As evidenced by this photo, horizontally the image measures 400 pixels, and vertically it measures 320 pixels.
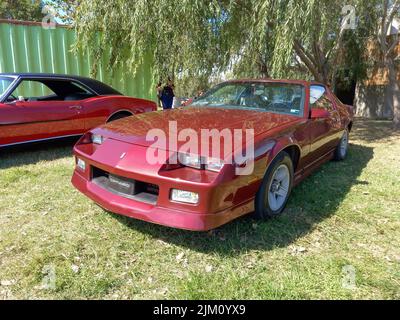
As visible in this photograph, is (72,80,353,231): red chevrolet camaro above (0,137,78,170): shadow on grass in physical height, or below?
above

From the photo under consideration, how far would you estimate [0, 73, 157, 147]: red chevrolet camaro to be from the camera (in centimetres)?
468

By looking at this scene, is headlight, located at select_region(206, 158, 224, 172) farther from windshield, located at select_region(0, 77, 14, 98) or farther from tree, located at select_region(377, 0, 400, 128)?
tree, located at select_region(377, 0, 400, 128)

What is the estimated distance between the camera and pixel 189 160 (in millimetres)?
2484

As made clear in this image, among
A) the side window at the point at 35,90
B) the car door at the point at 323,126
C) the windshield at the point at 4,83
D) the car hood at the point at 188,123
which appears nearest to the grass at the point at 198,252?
the car door at the point at 323,126

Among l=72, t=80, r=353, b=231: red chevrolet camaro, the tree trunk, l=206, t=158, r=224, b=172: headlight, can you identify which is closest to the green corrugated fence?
l=72, t=80, r=353, b=231: red chevrolet camaro

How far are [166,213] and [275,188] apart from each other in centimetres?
121

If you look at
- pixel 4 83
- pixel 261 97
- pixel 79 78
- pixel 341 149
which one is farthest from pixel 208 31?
pixel 4 83

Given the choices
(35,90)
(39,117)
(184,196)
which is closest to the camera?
(184,196)

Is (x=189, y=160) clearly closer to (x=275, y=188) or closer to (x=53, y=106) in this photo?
(x=275, y=188)

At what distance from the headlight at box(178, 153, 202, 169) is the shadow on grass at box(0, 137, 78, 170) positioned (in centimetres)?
324
